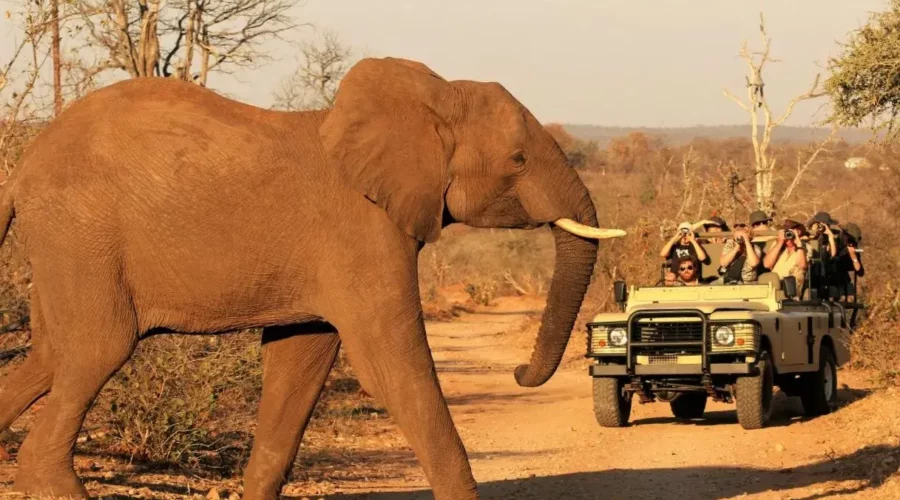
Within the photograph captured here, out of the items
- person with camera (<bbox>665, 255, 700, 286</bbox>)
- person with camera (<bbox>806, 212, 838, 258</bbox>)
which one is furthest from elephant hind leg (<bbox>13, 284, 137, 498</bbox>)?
person with camera (<bbox>806, 212, 838, 258</bbox>)

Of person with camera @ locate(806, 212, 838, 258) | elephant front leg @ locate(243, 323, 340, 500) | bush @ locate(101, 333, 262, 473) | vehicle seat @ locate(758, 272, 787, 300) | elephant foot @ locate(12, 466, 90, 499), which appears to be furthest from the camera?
person with camera @ locate(806, 212, 838, 258)

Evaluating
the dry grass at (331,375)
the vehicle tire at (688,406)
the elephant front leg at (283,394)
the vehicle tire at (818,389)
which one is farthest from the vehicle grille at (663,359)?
the elephant front leg at (283,394)

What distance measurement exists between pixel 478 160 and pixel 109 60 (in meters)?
15.8

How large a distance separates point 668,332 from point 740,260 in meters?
2.24

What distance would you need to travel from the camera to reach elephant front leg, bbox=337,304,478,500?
298 inches

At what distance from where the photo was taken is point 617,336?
14477 mm

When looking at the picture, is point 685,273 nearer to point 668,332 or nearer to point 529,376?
point 668,332

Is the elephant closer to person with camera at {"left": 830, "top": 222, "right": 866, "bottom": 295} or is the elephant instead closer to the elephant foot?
the elephant foot

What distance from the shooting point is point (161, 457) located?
1062cm

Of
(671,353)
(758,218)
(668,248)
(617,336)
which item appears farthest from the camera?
(758,218)

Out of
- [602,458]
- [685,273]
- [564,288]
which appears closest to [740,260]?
[685,273]

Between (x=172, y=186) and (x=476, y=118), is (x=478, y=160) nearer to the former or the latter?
(x=476, y=118)

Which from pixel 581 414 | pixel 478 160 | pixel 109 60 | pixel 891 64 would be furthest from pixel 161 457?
pixel 109 60

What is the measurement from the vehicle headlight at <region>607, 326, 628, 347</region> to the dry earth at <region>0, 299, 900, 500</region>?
36.9 inches
